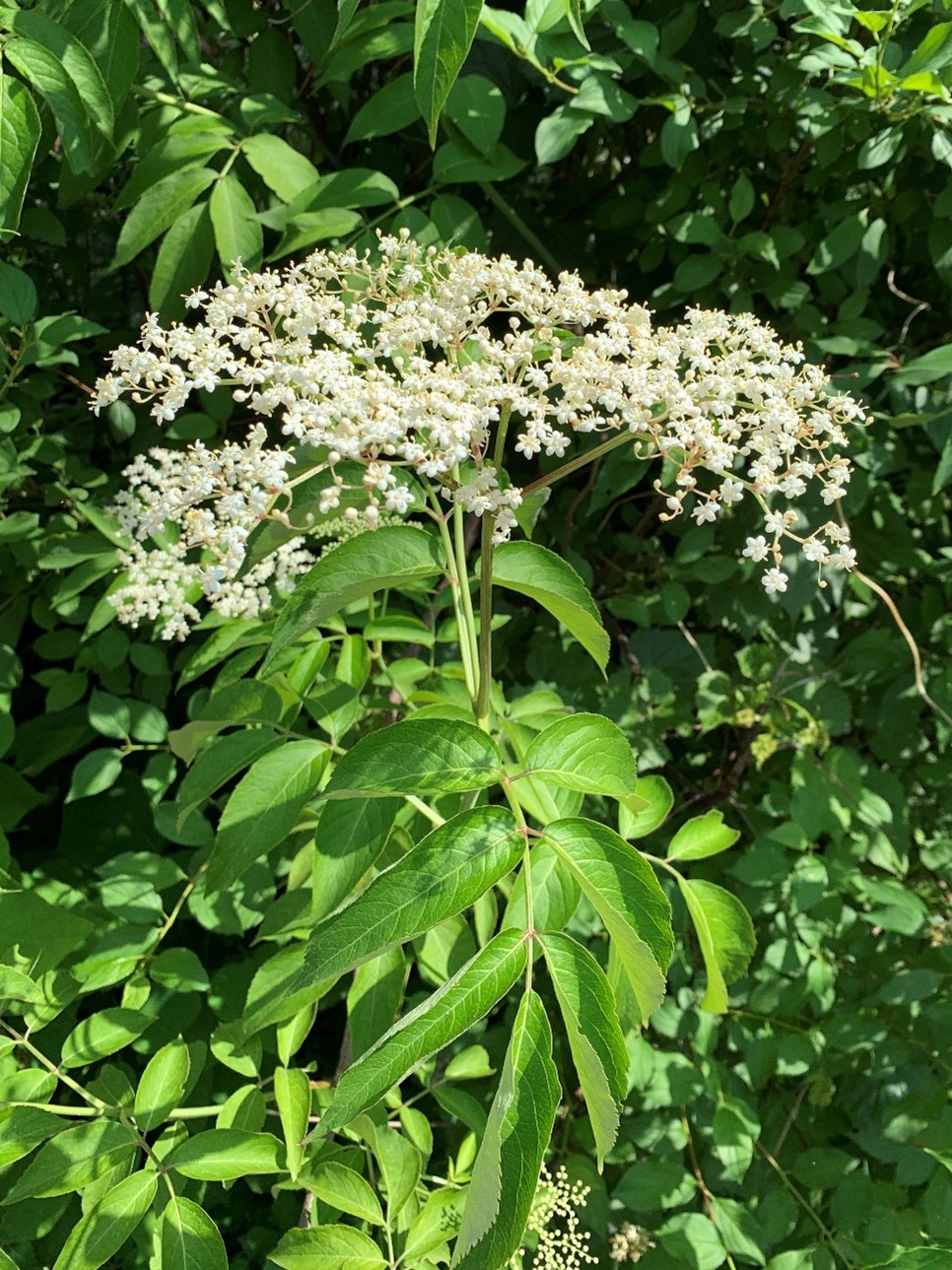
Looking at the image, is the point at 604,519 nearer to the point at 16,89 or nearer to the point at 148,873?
the point at 148,873

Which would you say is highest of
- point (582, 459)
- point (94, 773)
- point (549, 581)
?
point (582, 459)

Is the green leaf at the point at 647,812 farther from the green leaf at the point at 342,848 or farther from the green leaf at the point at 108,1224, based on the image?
the green leaf at the point at 108,1224

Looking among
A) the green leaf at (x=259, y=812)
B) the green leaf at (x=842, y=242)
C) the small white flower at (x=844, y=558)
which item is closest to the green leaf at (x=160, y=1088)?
the green leaf at (x=259, y=812)

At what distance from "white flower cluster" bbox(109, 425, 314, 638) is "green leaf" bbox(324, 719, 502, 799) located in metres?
0.21

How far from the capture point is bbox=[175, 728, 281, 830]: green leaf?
3.52ft

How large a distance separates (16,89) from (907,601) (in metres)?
1.71

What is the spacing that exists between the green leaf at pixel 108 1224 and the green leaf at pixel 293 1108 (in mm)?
142

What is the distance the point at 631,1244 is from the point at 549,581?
1.21m

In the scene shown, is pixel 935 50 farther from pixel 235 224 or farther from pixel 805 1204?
pixel 805 1204

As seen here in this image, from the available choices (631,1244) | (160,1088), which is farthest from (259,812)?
(631,1244)

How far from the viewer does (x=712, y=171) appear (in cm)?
172

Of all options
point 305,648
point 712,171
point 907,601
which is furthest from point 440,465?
point 907,601

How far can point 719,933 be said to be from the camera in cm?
115

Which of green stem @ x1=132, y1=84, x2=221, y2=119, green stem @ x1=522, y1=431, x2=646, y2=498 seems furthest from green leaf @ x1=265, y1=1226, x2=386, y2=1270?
green stem @ x1=132, y1=84, x2=221, y2=119
